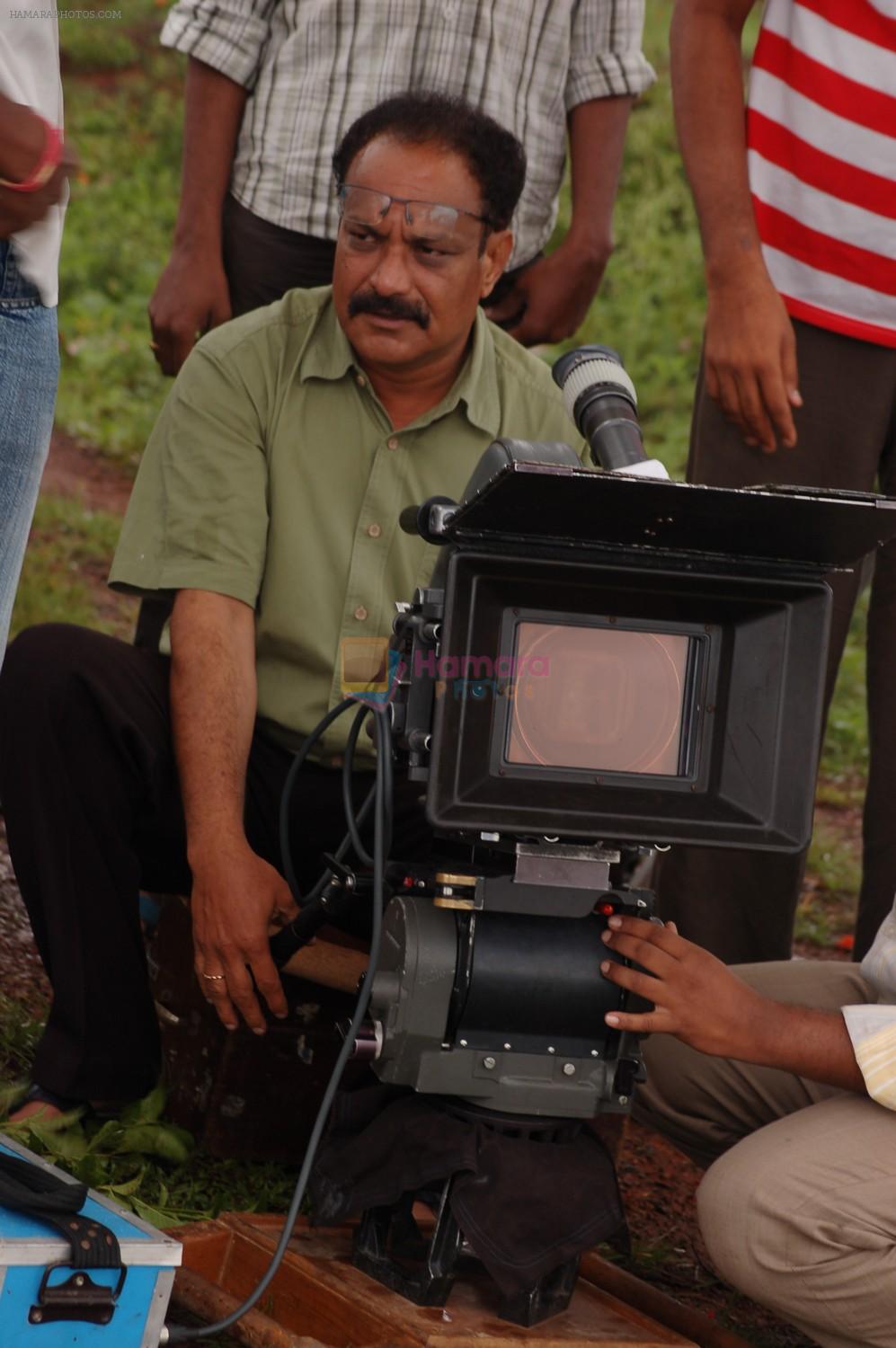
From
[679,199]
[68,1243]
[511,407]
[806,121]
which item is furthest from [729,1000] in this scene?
[679,199]

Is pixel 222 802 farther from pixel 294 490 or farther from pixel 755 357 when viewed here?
pixel 755 357

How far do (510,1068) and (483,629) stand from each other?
529 mm

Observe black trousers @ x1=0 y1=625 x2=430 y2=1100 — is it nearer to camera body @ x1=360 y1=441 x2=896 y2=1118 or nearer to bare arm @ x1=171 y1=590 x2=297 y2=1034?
bare arm @ x1=171 y1=590 x2=297 y2=1034

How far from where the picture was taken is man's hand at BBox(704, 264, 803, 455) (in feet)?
9.23

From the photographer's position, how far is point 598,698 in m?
2.06

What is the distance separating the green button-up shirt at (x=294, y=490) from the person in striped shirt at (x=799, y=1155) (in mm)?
869

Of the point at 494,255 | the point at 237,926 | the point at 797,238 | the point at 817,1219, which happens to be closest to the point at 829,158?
the point at 797,238

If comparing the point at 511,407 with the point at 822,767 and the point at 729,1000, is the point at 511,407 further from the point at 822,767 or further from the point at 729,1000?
the point at 822,767

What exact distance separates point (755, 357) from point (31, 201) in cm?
140

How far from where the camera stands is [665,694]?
2.10 m

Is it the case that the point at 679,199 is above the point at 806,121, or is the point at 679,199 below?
above

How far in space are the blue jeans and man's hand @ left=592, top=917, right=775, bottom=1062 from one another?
0.81 meters

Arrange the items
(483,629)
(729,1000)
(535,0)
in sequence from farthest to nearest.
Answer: (535,0)
(729,1000)
(483,629)

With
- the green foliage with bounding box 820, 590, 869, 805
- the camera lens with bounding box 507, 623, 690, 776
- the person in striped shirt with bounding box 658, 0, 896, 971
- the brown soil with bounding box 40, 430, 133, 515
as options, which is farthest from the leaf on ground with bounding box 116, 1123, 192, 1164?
the brown soil with bounding box 40, 430, 133, 515
